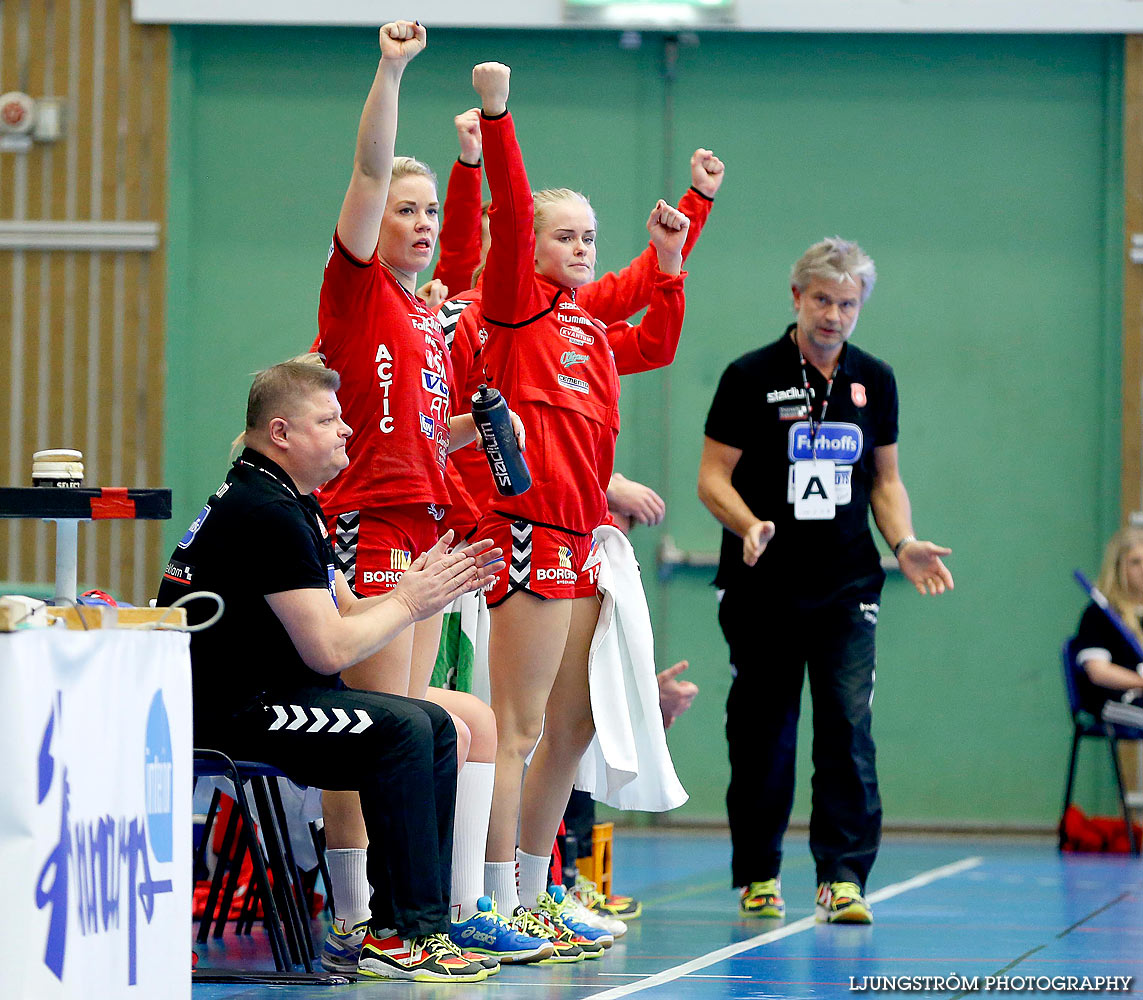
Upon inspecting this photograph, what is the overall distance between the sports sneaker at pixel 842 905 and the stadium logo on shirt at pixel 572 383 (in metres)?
1.59

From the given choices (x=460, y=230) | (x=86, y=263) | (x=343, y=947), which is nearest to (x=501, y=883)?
(x=343, y=947)

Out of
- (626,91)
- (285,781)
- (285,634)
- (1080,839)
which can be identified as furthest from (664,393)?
(285,634)

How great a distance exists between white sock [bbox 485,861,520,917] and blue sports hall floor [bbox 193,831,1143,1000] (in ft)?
0.82

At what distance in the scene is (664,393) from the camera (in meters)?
7.88

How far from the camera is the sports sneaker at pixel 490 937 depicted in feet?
11.3

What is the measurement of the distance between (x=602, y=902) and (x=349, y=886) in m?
1.25

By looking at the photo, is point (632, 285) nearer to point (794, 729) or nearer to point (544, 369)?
point (544, 369)

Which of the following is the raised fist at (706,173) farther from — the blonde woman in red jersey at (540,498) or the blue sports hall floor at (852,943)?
the blue sports hall floor at (852,943)

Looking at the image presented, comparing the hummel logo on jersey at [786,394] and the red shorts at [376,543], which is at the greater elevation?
the hummel logo on jersey at [786,394]

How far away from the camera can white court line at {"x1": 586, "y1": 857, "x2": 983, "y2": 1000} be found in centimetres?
312

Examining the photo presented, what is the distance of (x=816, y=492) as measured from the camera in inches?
185

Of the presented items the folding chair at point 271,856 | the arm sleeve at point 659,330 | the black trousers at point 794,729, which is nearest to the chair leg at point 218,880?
the folding chair at point 271,856

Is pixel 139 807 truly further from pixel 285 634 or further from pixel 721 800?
pixel 721 800

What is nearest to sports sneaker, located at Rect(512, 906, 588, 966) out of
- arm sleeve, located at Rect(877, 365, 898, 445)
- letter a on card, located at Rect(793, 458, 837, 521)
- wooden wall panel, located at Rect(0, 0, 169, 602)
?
letter a on card, located at Rect(793, 458, 837, 521)
